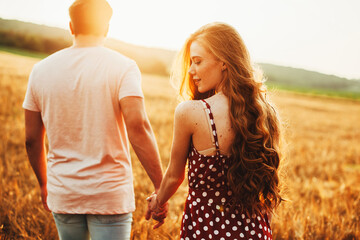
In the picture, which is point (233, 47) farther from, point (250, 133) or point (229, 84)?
point (250, 133)

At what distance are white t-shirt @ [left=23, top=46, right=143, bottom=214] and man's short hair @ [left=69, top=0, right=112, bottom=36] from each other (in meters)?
0.11

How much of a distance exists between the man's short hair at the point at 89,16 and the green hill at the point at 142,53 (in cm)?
2946

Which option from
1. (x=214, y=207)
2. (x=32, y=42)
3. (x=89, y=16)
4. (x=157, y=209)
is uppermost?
(x=89, y=16)

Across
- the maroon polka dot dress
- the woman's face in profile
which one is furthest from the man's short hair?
the maroon polka dot dress

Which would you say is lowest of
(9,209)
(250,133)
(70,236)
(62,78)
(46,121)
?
(9,209)

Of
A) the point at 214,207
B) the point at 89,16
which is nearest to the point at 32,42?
the point at 89,16

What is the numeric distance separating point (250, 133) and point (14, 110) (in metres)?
8.52

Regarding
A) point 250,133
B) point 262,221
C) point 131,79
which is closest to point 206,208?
point 262,221

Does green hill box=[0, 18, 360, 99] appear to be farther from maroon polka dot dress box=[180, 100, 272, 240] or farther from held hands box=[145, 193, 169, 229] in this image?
maroon polka dot dress box=[180, 100, 272, 240]

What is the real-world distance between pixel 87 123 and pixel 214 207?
83 cm

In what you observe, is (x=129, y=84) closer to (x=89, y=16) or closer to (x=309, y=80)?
(x=89, y=16)

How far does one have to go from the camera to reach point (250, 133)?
5.51 ft

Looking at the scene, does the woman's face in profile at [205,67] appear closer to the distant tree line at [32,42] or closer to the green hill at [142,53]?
the green hill at [142,53]

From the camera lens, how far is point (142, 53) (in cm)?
7125
